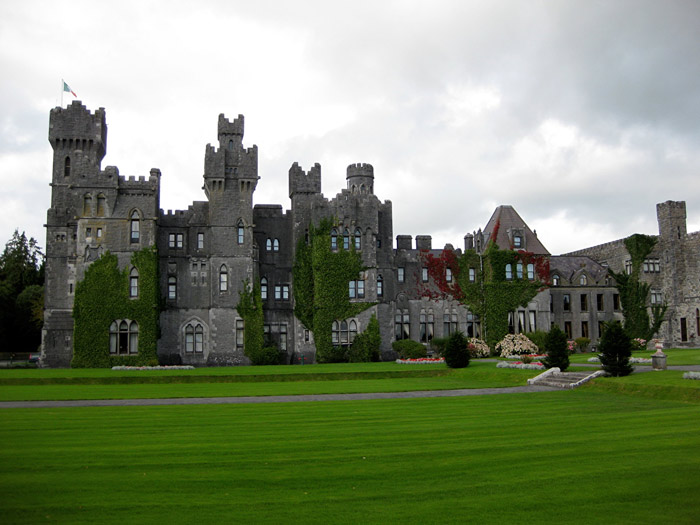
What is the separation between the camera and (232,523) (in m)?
9.37

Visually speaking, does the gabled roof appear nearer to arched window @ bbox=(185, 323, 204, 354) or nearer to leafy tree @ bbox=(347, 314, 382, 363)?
leafy tree @ bbox=(347, 314, 382, 363)

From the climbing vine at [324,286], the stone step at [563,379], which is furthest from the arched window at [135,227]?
the stone step at [563,379]

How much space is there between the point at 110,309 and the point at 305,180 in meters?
18.5

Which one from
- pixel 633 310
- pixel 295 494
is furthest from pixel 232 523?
pixel 633 310

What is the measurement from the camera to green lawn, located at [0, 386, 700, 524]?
389 inches

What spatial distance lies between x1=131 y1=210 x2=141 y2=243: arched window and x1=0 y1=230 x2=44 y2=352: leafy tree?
24.5m

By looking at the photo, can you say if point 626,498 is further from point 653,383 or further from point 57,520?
point 653,383

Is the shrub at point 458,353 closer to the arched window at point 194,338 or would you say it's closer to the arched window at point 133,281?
the arched window at point 194,338

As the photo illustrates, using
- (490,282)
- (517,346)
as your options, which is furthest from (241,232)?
(517,346)

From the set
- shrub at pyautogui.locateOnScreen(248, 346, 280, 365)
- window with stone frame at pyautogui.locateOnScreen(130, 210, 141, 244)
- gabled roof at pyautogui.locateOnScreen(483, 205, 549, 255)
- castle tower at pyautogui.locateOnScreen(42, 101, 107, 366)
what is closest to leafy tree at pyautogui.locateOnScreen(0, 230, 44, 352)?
castle tower at pyautogui.locateOnScreen(42, 101, 107, 366)

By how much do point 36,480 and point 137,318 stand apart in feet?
127

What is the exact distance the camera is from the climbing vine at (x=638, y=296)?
5903 cm

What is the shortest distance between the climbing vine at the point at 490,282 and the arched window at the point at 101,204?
1085 inches

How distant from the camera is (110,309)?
160 feet
